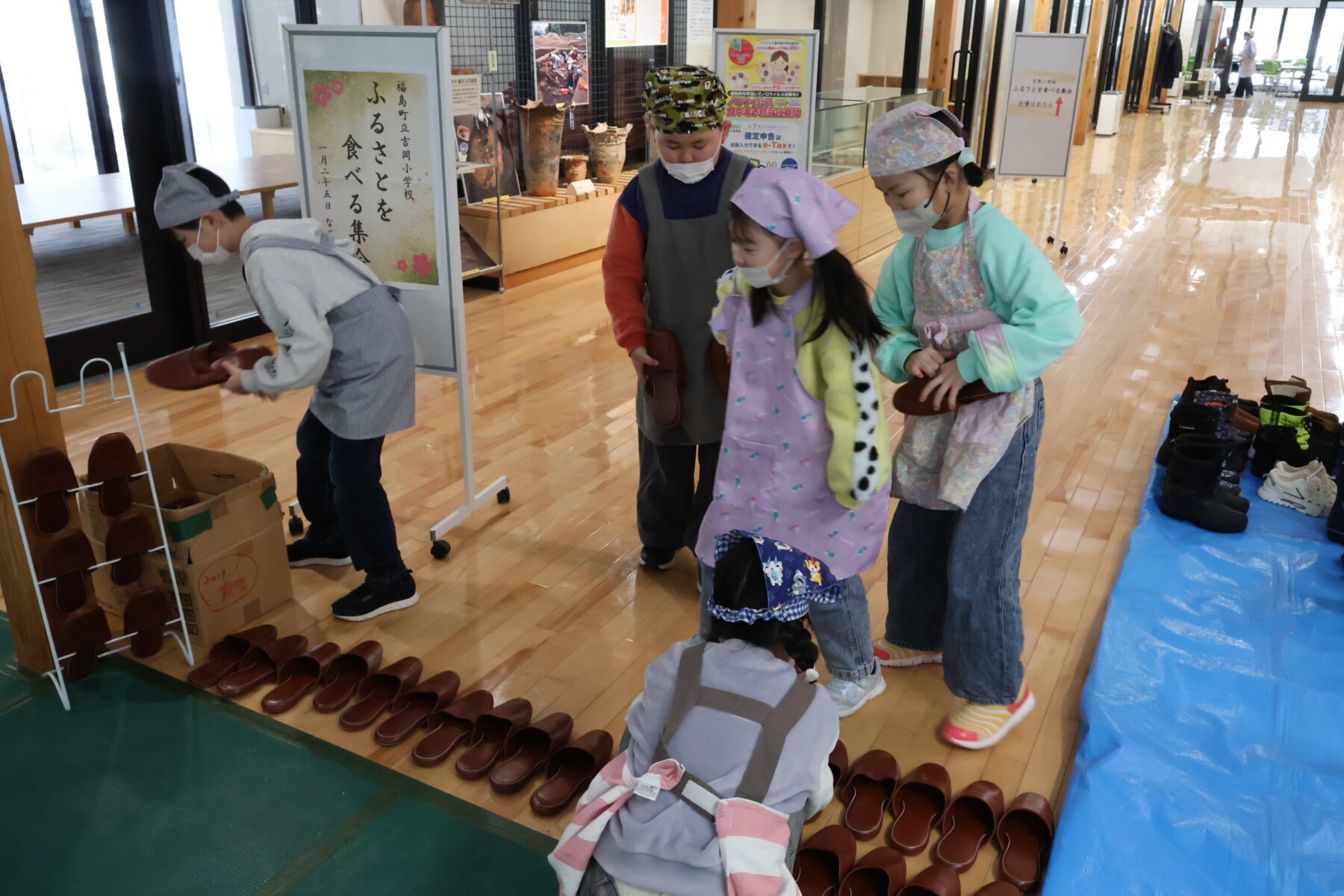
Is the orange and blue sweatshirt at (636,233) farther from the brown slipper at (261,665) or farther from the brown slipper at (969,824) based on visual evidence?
the brown slipper at (969,824)

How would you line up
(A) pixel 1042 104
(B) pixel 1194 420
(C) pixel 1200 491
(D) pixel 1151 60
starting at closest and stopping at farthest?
1. (C) pixel 1200 491
2. (B) pixel 1194 420
3. (A) pixel 1042 104
4. (D) pixel 1151 60

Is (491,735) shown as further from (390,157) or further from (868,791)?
(390,157)

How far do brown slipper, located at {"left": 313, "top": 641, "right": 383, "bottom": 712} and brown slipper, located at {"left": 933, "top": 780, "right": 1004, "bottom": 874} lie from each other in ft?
4.54

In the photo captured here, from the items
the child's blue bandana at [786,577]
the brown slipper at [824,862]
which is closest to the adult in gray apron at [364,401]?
the child's blue bandana at [786,577]

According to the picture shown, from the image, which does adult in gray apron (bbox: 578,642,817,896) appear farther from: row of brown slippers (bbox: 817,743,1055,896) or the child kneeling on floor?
row of brown slippers (bbox: 817,743,1055,896)

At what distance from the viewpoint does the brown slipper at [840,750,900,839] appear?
2.09m

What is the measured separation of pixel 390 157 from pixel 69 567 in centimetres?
137

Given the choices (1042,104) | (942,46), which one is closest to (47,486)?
(1042,104)

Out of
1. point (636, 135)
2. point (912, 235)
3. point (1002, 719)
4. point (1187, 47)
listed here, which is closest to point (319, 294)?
point (912, 235)

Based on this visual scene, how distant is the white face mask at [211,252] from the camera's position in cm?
245

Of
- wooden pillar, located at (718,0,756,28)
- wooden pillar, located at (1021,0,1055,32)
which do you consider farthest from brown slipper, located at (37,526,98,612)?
wooden pillar, located at (1021,0,1055,32)

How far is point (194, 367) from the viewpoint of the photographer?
2.47m

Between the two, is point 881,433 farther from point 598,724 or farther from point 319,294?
point 319,294

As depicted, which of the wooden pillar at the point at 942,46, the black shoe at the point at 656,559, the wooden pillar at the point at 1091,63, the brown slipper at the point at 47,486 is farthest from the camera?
the wooden pillar at the point at 1091,63
